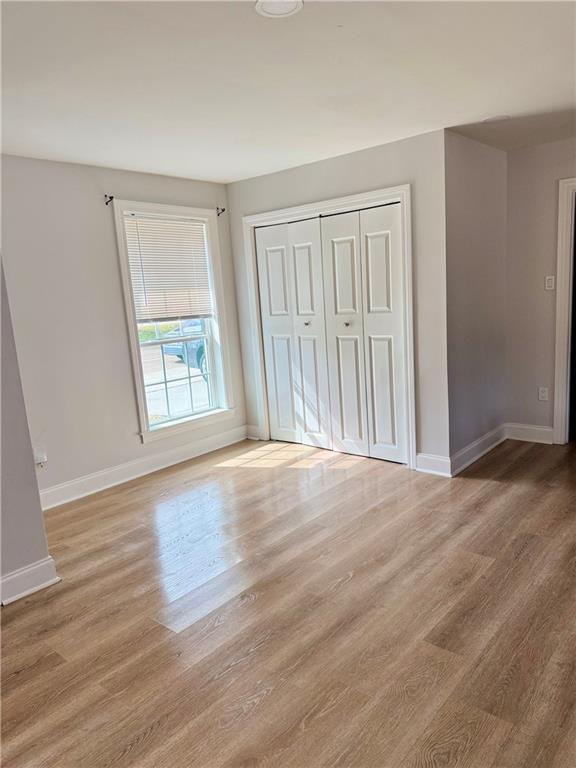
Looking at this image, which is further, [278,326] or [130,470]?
[278,326]

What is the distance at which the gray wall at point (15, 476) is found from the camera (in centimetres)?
254

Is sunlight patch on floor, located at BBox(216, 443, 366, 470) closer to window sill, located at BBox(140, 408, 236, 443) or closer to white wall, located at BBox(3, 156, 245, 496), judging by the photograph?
window sill, located at BBox(140, 408, 236, 443)

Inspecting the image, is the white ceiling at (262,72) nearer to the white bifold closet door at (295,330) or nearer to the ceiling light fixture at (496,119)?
the ceiling light fixture at (496,119)

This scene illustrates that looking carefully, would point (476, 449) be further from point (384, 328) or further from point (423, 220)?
point (423, 220)

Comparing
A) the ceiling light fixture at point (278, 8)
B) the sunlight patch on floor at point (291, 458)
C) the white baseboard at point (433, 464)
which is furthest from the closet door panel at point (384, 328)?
the ceiling light fixture at point (278, 8)

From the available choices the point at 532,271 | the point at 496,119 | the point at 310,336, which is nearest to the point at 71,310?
the point at 310,336

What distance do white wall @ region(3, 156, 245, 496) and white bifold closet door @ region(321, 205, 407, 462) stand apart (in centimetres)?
155

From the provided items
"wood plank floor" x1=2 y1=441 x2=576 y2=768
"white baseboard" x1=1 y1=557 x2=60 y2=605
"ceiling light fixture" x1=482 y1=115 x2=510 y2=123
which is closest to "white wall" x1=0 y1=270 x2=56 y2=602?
"white baseboard" x1=1 y1=557 x2=60 y2=605

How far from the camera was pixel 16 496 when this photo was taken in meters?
2.60

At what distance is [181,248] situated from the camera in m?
4.55

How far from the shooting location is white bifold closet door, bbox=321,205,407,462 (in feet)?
12.8

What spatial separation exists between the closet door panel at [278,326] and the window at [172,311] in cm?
43

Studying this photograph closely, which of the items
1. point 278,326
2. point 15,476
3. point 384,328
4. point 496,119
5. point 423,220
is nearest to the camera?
→ point 15,476

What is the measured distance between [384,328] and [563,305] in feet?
4.77
